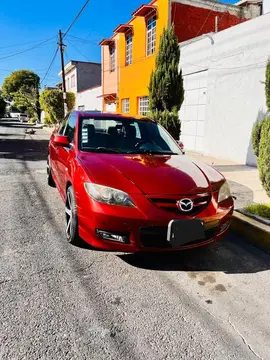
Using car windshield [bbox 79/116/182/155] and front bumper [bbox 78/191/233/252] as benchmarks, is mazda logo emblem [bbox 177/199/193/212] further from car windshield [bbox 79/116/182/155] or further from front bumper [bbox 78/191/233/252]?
car windshield [bbox 79/116/182/155]

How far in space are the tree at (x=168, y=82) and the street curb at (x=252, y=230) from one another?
4.99 meters

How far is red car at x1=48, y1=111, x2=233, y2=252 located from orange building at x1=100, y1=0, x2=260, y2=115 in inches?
382

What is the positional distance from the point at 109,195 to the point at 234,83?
833cm

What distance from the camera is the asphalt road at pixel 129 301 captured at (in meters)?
2.00

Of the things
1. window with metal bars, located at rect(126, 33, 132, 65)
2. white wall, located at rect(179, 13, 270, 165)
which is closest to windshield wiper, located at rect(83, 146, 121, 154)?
white wall, located at rect(179, 13, 270, 165)

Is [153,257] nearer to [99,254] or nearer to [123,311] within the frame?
[99,254]

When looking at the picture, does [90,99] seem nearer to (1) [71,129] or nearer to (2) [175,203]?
(1) [71,129]

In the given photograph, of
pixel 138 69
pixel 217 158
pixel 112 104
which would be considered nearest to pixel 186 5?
pixel 138 69

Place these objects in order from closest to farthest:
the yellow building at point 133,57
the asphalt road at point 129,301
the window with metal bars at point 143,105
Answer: the asphalt road at point 129,301 → the yellow building at point 133,57 → the window with metal bars at point 143,105

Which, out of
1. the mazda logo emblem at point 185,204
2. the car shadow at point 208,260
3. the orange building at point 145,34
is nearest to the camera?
the mazda logo emblem at point 185,204

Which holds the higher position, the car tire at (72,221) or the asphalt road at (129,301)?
the car tire at (72,221)

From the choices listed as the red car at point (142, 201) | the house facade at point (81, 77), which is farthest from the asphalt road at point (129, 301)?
the house facade at point (81, 77)

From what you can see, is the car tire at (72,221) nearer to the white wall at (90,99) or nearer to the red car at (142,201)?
the red car at (142,201)

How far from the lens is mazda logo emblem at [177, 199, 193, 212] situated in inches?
110
